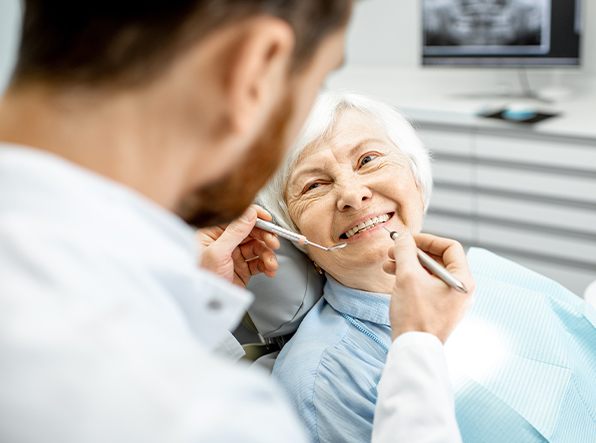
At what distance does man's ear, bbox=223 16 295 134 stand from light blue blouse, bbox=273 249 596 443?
74 cm

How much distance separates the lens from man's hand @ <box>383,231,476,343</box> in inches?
41.7

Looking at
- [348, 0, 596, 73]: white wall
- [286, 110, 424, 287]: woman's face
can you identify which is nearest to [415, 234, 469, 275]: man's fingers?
[286, 110, 424, 287]: woman's face

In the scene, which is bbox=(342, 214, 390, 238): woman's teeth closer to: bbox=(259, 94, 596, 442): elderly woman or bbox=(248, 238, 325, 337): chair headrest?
bbox=(259, 94, 596, 442): elderly woman

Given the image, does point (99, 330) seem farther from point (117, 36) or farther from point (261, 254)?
point (261, 254)

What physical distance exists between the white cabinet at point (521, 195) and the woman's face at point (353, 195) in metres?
1.56

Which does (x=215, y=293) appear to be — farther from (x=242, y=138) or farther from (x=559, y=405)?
(x=559, y=405)

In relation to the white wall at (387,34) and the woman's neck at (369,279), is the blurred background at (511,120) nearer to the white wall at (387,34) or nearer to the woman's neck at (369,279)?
the white wall at (387,34)

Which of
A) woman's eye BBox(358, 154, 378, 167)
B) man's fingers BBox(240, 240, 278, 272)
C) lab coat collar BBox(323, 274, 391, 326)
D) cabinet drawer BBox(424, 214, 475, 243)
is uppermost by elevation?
woman's eye BBox(358, 154, 378, 167)

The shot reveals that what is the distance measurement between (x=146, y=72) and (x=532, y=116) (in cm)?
272

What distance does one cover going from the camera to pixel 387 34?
4.13m

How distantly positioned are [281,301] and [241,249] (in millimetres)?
149

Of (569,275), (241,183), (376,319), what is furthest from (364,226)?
(569,275)

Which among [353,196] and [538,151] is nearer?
[353,196]

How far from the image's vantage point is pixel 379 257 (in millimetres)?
1479
